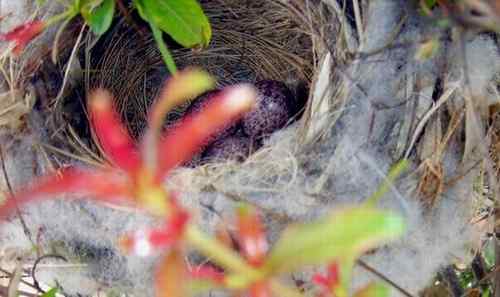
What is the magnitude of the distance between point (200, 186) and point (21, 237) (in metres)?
0.24

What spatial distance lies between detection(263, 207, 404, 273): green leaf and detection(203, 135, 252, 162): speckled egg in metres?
0.78

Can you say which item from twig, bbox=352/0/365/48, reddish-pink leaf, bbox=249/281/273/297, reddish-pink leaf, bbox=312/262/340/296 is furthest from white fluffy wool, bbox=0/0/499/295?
reddish-pink leaf, bbox=249/281/273/297

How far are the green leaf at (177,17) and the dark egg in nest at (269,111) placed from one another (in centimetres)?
30

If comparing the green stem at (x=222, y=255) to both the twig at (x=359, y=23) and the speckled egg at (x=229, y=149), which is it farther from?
the speckled egg at (x=229, y=149)

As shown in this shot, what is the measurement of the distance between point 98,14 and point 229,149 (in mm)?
442

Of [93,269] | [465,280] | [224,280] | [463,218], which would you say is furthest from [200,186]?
[224,280]

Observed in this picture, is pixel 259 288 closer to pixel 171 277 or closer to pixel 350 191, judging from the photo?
pixel 171 277

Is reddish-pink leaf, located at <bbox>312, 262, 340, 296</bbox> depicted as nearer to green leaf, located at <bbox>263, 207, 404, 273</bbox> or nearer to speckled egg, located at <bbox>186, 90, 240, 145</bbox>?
green leaf, located at <bbox>263, 207, 404, 273</bbox>

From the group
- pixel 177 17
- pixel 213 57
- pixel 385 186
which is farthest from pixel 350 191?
pixel 213 57

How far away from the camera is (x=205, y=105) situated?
1338 mm

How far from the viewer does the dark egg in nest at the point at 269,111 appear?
121 cm

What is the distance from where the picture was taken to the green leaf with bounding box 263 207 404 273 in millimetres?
357

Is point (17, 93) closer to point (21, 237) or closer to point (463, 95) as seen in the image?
point (21, 237)

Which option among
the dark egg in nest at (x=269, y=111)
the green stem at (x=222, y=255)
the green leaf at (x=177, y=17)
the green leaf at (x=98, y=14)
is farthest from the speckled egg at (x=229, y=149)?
the green stem at (x=222, y=255)
